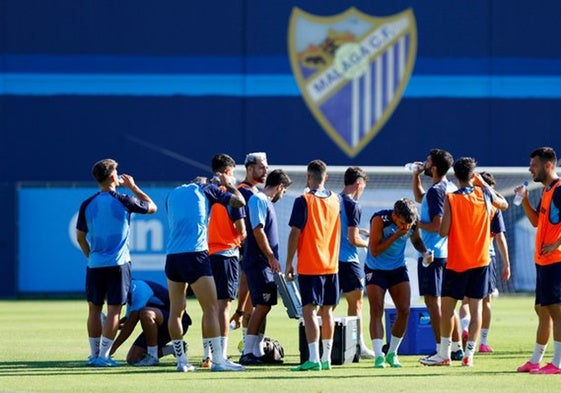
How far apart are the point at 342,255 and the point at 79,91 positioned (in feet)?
65.7

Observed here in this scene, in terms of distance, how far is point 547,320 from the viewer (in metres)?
14.8

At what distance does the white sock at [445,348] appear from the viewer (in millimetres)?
15766

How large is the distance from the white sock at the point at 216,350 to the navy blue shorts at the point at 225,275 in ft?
3.16

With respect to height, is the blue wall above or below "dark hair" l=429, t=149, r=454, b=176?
above

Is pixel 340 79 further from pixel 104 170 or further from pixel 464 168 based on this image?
pixel 464 168

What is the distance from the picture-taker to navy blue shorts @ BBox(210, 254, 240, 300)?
16359 mm

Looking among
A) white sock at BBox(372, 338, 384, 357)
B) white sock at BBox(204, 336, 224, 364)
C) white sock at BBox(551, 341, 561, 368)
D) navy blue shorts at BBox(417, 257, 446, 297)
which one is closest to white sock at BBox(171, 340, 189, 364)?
white sock at BBox(204, 336, 224, 364)

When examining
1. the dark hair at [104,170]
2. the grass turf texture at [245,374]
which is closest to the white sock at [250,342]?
the grass turf texture at [245,374]

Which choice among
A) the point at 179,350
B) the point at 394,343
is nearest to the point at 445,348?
the point at 394,343

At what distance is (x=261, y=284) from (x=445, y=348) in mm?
2238

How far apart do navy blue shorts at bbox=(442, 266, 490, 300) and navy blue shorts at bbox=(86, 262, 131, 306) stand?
354 cm

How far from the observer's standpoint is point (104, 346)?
53.2 ft

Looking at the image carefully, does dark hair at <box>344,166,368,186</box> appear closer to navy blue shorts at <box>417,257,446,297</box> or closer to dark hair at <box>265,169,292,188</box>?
dark hair at <box>265,169,292,188</box>

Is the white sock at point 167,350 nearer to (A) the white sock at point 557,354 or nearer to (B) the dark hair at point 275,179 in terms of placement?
(B) the dark hair at point 275,179
